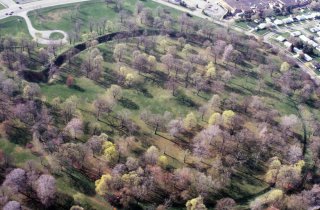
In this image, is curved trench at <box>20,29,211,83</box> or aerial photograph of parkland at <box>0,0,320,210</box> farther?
curved trench at <box>20,29,211,83</box>

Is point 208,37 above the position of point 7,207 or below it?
above

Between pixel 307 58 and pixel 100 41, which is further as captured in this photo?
pixel 307 58

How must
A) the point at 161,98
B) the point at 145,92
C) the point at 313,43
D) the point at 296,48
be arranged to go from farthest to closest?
the point at 313,43 → the point at 296,48 → the point at 145,92 → the point at 161,98

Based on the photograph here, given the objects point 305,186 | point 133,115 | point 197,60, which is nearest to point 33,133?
point 133,115

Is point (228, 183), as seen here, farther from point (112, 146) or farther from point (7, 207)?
point (7, 207)

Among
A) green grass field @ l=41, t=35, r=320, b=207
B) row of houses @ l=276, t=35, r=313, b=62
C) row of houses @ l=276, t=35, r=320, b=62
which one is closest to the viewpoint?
green grass field @ l=41, t=35, r=320, b=207

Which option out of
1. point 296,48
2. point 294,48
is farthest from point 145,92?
point 296,48

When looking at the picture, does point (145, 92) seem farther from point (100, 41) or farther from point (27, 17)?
point (27, 17)

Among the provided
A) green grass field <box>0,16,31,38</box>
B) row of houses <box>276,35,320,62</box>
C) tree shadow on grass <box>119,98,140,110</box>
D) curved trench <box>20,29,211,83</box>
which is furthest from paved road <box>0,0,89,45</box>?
row of houses <box>276,35,320,62</box>

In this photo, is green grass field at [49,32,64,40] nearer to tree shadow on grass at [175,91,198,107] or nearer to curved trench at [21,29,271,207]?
curved trench at [21,29,271,207]
